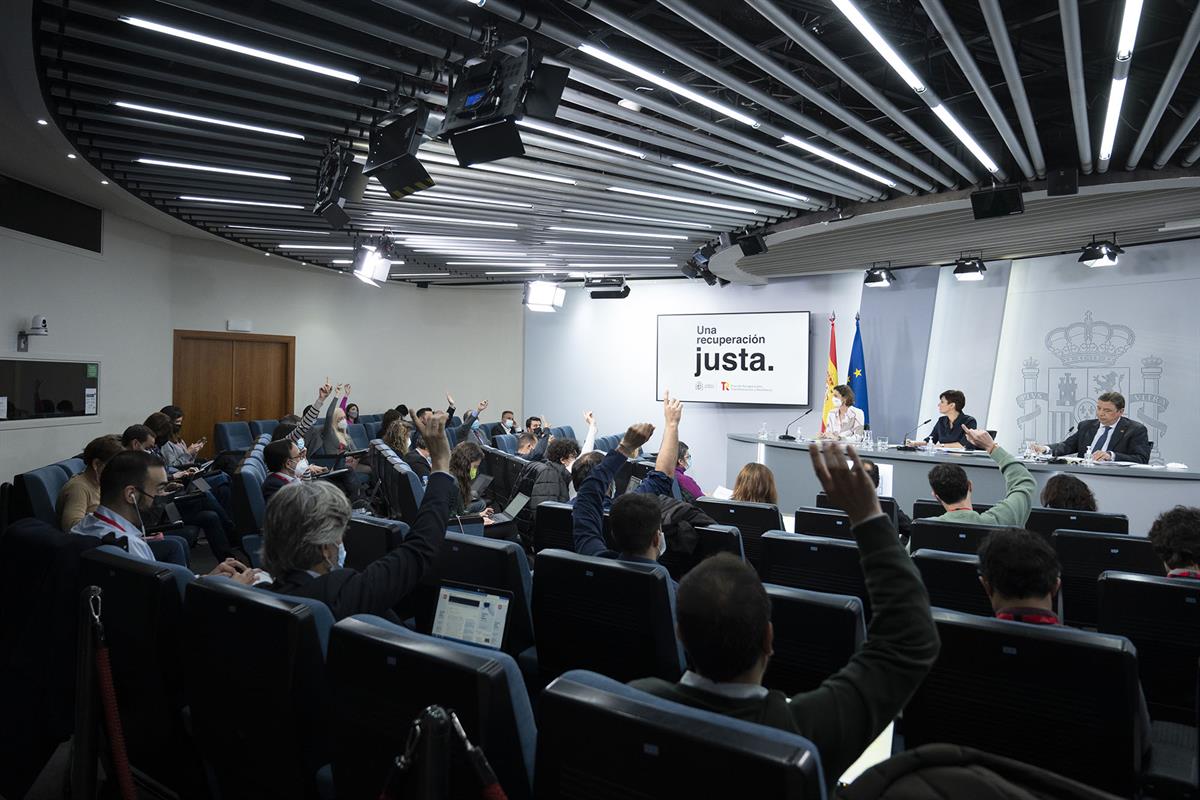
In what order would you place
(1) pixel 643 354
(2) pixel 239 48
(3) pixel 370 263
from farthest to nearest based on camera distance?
(1) pixel 643 354 < (3) pixel 370 263 < (2) pixel 239 48

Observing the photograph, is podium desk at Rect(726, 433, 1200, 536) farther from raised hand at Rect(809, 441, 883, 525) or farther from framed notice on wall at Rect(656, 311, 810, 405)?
raised hand at Rect(809, 441, 883, 525)

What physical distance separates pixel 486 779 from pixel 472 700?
217 millimetres

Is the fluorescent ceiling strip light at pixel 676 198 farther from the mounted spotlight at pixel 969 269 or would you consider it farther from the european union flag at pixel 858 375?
the european union flag at pixel 858 375

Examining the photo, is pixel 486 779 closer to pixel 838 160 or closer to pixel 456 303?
pixel 838 160

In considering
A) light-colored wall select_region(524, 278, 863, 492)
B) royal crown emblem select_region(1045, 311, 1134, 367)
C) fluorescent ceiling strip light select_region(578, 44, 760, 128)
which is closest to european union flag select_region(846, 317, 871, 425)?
light-colored wall select_region(524, 278, 863, 492)

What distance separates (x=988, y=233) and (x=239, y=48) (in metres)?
7.88

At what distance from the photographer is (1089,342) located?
9.25 m

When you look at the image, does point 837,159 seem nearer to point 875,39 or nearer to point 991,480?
point 875,39

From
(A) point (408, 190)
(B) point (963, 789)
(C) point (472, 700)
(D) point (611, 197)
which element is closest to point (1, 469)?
(A) point (408, 190)

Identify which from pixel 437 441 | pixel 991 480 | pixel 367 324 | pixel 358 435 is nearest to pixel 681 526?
pixel 437 441

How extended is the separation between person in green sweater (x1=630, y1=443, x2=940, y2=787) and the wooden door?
11397 millimetres

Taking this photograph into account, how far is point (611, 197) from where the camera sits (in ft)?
23.6

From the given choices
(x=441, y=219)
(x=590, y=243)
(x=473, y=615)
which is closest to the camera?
(x=473, y=615)

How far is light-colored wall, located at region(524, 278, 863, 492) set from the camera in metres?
11.2
